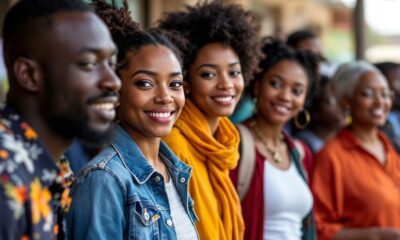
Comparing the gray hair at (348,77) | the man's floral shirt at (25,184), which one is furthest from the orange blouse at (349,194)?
the man's floral shirt at (25,184)

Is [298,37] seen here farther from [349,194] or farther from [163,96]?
[163,96]

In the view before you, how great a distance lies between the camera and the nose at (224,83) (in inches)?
141

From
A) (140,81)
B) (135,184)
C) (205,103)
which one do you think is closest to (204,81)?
(205,103)

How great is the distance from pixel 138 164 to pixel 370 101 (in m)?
2.66

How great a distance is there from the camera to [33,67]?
6.54 feet

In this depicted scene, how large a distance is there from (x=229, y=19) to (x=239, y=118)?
1.37 m

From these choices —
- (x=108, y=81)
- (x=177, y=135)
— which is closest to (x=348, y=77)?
(x=177, y=135)

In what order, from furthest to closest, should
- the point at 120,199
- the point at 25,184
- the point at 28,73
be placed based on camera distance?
1. the point at 120,199
2. the point at 28,73
3. the point at 25,184

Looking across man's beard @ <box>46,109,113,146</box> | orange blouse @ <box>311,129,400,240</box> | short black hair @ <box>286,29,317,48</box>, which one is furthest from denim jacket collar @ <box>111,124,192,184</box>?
short black hair @ <box>286,29,317,48</box>

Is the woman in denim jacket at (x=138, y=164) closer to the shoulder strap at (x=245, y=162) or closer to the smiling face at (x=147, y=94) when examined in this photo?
the smiling face at (x=147, y=94)

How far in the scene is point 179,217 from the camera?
2873 millimetres

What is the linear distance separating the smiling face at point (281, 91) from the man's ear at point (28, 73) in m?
2.41

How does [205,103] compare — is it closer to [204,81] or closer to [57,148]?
[204,81]

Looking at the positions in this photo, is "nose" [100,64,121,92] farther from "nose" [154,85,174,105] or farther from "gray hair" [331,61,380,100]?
"gray hair" [331,61,380,100]
